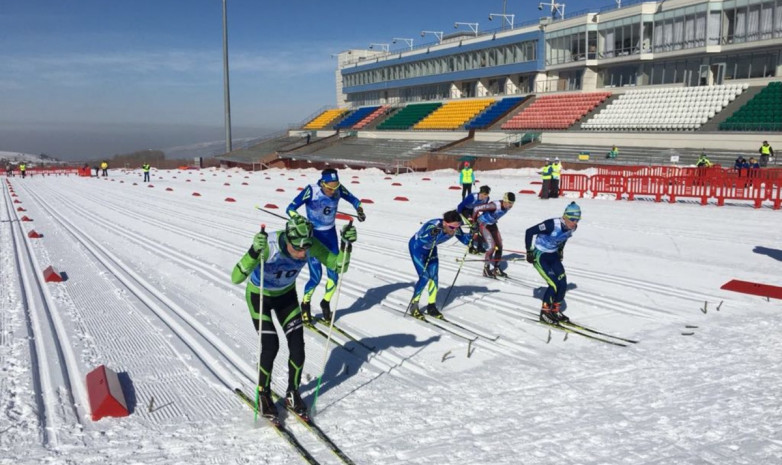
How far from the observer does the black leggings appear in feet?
16.1

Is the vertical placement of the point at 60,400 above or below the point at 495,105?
below

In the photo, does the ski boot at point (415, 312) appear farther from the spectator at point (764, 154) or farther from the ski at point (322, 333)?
the spectator at point (764, 154)

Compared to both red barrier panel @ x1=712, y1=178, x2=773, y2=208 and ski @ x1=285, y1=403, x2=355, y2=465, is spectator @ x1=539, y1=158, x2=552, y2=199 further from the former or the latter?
ski @ x1=285, y1=403, x2=355, y2=465

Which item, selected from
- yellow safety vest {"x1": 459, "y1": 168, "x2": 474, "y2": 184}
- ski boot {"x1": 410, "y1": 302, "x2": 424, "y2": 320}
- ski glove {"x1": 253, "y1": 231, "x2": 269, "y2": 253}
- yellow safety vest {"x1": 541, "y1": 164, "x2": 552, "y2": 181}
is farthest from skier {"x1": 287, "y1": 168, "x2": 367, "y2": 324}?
yellow safety vest {"x1": 541, "y1": 164, "x2": 552, "y2": 181}

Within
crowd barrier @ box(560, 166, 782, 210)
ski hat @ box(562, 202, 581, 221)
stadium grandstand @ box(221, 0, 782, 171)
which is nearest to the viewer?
ski hat @ box(562, 202, 581, 221)

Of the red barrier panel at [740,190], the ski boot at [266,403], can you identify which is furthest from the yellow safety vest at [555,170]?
the ski boot at [266,403]

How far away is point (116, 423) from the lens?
484 cm

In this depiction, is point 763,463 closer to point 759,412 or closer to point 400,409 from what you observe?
point 759,412

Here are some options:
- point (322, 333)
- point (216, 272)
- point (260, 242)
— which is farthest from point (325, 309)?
point (216, 272)

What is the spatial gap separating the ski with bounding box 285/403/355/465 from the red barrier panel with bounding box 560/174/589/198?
19079mm

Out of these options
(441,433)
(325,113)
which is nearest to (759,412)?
(441,433)

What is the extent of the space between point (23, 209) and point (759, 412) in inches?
958

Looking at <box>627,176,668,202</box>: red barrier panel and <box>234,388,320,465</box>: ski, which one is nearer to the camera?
<box>234,388,320,465</box>: ski

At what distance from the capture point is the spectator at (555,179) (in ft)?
69.9
